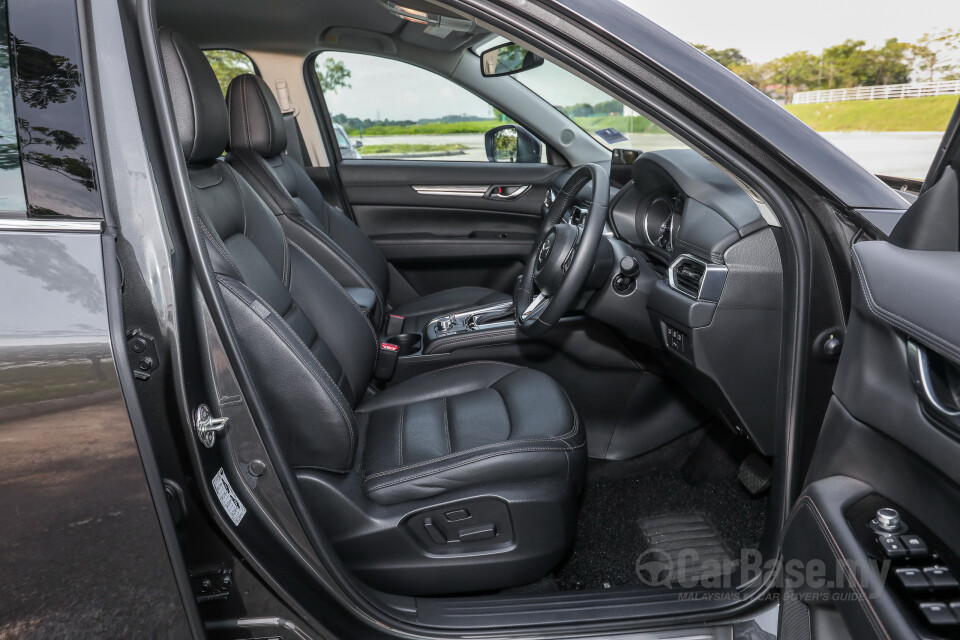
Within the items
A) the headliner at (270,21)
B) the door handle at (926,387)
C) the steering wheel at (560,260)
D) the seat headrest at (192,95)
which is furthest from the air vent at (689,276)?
the headliner at (270,21)

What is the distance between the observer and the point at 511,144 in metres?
3.38

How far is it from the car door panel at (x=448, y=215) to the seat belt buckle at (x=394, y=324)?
26.3 inches

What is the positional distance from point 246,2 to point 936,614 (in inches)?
112

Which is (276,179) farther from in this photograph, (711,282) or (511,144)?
(711,282)

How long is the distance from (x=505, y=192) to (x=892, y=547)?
2.71 metres

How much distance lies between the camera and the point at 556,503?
1464 millimetres

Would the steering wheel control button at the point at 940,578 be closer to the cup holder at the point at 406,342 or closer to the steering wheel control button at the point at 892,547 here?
the steering wheel control button at the point at 892,547

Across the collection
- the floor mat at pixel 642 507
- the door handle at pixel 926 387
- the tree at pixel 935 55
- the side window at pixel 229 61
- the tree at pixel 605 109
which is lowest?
the floor mat at pixel 642 507

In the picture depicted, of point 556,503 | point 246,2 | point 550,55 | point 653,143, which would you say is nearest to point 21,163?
point 550,55

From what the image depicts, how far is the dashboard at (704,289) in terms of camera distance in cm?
137

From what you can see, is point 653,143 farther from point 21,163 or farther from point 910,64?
point 21,163

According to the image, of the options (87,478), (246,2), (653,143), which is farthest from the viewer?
(246,2)

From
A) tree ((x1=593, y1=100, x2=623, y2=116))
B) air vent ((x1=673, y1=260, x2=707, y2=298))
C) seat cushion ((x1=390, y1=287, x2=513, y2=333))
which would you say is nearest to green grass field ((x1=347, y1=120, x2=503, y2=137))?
tree ((x1=593, y1=100, x2=623, y2=116))

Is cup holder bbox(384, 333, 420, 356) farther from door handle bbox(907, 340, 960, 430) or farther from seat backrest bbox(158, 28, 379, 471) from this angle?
door handle bbox(907, 340, 960, 430)
